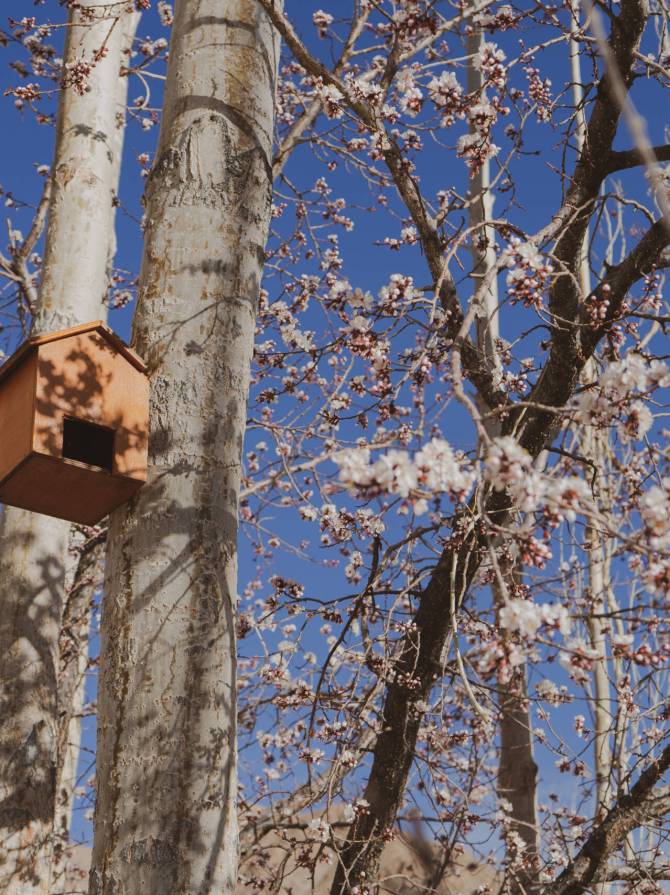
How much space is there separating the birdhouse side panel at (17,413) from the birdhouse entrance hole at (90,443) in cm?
11

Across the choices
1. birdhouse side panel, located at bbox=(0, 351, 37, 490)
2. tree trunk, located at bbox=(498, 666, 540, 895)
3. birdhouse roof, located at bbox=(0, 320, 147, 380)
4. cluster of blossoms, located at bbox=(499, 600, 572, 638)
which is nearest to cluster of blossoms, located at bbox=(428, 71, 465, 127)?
birdhouse roof, located at bbox=(0, 320, 147, 380)

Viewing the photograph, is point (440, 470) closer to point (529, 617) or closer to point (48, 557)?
point (529, 617)

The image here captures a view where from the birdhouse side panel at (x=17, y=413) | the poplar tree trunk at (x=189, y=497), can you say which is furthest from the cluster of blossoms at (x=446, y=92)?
the birdhouse side panel at (x=17, y=413)

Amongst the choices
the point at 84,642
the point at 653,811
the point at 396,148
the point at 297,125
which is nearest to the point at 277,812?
the point at 84,642

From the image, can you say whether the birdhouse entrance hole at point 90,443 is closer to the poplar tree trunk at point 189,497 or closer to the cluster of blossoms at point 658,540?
the poplar tree trunk at point 189,497

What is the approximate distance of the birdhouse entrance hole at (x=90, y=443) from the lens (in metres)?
2.51

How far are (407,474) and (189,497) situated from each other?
736 millimetres

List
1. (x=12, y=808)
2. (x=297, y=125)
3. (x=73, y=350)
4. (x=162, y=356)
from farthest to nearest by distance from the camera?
(x=297, y=125), (x=12, y=808), (x=73, y=350), (x=162, y=356)

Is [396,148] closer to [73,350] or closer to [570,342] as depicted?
[570,342]

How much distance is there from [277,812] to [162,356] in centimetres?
334

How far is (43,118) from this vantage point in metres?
6.22

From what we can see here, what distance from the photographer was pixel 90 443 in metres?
2.74

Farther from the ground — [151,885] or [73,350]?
[73,350]

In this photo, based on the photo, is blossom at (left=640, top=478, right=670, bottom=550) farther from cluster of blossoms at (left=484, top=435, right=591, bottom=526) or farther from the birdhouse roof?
the birdhouse roof
